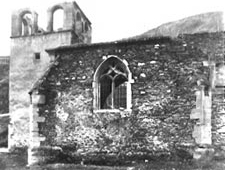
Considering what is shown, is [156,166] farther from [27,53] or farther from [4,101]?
[4,101]

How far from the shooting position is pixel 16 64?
72.9ft

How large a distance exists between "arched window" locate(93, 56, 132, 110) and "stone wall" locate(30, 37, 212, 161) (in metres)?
0.23

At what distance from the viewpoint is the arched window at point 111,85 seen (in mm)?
12500

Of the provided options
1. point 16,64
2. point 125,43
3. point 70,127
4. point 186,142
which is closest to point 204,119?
point 186,142

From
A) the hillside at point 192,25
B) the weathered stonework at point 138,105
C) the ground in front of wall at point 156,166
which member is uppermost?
the hillside at point 192,25

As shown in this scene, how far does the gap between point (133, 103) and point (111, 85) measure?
1204 millimetres

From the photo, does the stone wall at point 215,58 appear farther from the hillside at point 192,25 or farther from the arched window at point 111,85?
the hillside at point 192,25

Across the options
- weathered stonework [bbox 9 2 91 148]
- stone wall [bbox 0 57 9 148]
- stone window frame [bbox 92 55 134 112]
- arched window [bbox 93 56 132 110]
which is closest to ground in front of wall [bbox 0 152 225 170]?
stone window frame [bbox 92 55 134 112]

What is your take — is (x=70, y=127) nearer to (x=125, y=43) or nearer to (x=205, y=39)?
(x=125, y=43)

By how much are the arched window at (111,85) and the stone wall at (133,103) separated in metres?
0.23

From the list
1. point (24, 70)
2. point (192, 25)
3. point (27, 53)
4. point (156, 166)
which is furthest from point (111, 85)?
point (192, 25)

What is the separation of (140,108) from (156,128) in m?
0.90

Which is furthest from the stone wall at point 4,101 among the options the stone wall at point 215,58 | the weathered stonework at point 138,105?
the stone wall at point 215,58

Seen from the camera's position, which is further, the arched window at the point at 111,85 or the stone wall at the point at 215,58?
the arched window at the point at 111,85
